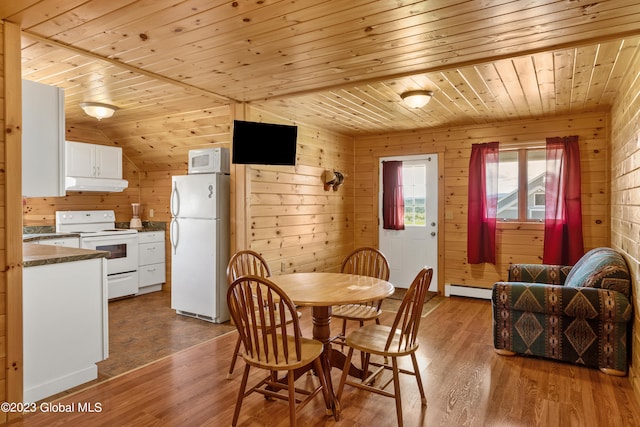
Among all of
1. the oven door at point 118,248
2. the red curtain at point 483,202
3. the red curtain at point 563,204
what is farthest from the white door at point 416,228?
the oven door at point 118,248

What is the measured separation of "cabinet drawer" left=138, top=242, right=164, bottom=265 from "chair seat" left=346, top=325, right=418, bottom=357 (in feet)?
12.7

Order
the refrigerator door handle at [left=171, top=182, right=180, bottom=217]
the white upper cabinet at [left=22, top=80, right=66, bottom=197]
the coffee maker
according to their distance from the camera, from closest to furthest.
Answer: the white upper cabinet at [left=22, top=80, right=66, bottom=197], the refrigerator door handle at [left=171, top=182, right=180, bottom=217], the coffee maker

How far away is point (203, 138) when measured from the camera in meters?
4.58

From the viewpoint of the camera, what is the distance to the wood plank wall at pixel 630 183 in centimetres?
259

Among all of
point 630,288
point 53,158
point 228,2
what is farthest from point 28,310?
point 630,288

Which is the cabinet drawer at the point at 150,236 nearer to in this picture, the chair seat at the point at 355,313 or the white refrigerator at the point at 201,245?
the white refrigerator at the point at 201,245

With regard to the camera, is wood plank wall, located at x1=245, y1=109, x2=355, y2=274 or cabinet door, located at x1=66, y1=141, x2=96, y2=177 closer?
wood plank wall, located at x1=245, y1=109, x2=355, y2=274

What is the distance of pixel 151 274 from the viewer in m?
5.43

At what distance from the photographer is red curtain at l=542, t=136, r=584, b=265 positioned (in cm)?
446

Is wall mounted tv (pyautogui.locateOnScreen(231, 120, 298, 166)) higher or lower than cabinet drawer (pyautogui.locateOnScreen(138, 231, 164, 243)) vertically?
higher

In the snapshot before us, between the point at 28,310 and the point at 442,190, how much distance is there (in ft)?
15.4

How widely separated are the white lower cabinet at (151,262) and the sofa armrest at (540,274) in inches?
179

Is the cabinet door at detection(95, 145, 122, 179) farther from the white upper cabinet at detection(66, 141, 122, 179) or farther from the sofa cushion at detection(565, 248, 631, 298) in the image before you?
the sofa cushion at detection(565, 248, 631, 298)

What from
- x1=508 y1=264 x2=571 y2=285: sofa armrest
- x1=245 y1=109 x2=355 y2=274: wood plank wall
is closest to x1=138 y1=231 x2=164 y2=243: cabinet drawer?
x1=245 y1=109 x2=355 y2=274: wood plank wall
